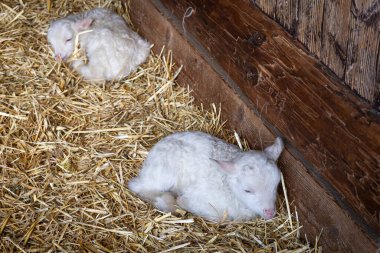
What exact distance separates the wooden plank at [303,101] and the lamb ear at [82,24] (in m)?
1.30

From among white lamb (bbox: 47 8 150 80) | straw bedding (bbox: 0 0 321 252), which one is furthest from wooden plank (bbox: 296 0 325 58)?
white lamb (bbox: 47 8 150 80)

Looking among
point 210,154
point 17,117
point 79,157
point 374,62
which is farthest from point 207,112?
point 374,62

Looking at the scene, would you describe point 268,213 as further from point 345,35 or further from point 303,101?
point 345,35

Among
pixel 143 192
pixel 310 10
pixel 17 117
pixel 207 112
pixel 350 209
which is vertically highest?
pixel 310 10

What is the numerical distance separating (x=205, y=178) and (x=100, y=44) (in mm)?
1930

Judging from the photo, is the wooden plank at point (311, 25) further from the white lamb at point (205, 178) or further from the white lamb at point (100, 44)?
the white lamb at point (100, 44)

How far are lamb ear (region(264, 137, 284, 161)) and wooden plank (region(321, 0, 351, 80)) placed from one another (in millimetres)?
721

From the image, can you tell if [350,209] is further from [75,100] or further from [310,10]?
[75,100]

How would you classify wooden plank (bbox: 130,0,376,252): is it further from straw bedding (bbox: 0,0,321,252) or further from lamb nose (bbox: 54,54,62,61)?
lamb nose (bbox: 54,54,62,61)

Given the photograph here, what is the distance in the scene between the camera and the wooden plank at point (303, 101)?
9.93 ft

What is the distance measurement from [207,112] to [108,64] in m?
1.08

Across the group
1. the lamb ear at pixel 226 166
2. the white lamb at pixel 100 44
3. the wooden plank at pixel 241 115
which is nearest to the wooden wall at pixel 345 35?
the wooden plank at pixel 241 115

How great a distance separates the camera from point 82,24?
5246 mm

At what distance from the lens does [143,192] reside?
4004mm
